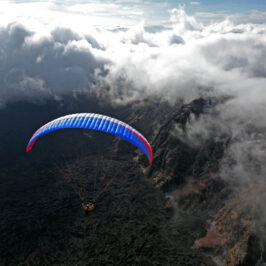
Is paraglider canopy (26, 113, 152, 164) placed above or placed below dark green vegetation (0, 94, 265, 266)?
above

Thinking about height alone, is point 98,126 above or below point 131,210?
above

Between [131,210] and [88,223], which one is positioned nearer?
[88,223]

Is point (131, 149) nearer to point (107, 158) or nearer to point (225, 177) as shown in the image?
point (107, 158)

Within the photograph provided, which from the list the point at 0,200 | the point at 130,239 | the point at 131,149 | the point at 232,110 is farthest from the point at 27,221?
the point at 232,110

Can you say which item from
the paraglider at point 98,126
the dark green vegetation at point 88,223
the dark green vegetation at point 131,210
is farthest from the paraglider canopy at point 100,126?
the dark green vegetation at point 88,223

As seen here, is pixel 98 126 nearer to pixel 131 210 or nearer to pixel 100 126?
pixel 100 126

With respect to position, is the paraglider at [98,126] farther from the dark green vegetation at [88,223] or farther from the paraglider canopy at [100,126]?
the dark green vegetation at [88,223]

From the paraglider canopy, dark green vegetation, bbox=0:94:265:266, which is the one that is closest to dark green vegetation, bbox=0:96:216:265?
dark green vegetation, bbox=0:94:265:266

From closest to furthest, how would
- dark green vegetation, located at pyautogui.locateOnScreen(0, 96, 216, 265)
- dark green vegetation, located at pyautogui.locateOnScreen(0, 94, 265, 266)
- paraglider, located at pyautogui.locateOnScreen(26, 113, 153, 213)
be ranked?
1. paraglider, located at pyautogui.locateOnScreen(26, 113, 153, 213)
2. dark green vegetation, located at pyautogui.locateOnScreen(0, 94, 265, 266)
3. dark green vegetation, located at pyautogui.locateOnScreen(0, 96, 216, 265)

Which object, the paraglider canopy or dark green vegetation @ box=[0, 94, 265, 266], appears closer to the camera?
the paraglider canopy

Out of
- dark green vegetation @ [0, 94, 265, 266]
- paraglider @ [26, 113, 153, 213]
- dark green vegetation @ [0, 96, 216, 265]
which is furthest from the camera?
dark green vegetation @ [0, 96, 216, 265]

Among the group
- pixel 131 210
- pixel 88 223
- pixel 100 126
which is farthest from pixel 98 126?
pixel 131 210

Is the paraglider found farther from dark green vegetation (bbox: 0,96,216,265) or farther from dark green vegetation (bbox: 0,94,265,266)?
dark green vegetation (bbox: 0,94,265,266)

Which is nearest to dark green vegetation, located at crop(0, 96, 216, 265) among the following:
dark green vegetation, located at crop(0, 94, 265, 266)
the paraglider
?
dark green vegetation, located at crop(0, 94, 265, 266)
